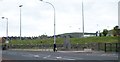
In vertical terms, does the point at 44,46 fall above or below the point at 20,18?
below

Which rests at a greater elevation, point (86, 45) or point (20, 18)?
point (20, 18)

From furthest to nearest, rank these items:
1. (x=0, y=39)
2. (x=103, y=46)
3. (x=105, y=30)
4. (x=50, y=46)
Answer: (x=105, y=30), (x=50, y=46), (x=103, y=46), (x=0, y=39)

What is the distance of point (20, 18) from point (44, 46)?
72.5ft

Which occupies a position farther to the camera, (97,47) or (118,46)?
(97,47)

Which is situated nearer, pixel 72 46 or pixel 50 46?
pixel 72 46

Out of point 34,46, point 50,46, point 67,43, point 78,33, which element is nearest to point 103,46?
point 67,43

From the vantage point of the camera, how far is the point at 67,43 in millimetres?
76250

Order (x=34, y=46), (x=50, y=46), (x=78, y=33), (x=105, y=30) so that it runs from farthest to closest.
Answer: (x=78, y=33)
(x=105, y=30)
(x=34, y=46)
(x=50, y=46)

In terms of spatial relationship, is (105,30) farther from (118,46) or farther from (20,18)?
(118,46)

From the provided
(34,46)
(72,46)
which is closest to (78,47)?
(72,46)

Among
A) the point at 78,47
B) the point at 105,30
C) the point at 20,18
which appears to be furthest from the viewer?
the point at 105,30

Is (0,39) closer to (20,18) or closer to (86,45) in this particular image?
(86,45)

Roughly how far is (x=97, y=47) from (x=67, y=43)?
6.29m

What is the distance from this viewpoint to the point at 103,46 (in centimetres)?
7500
